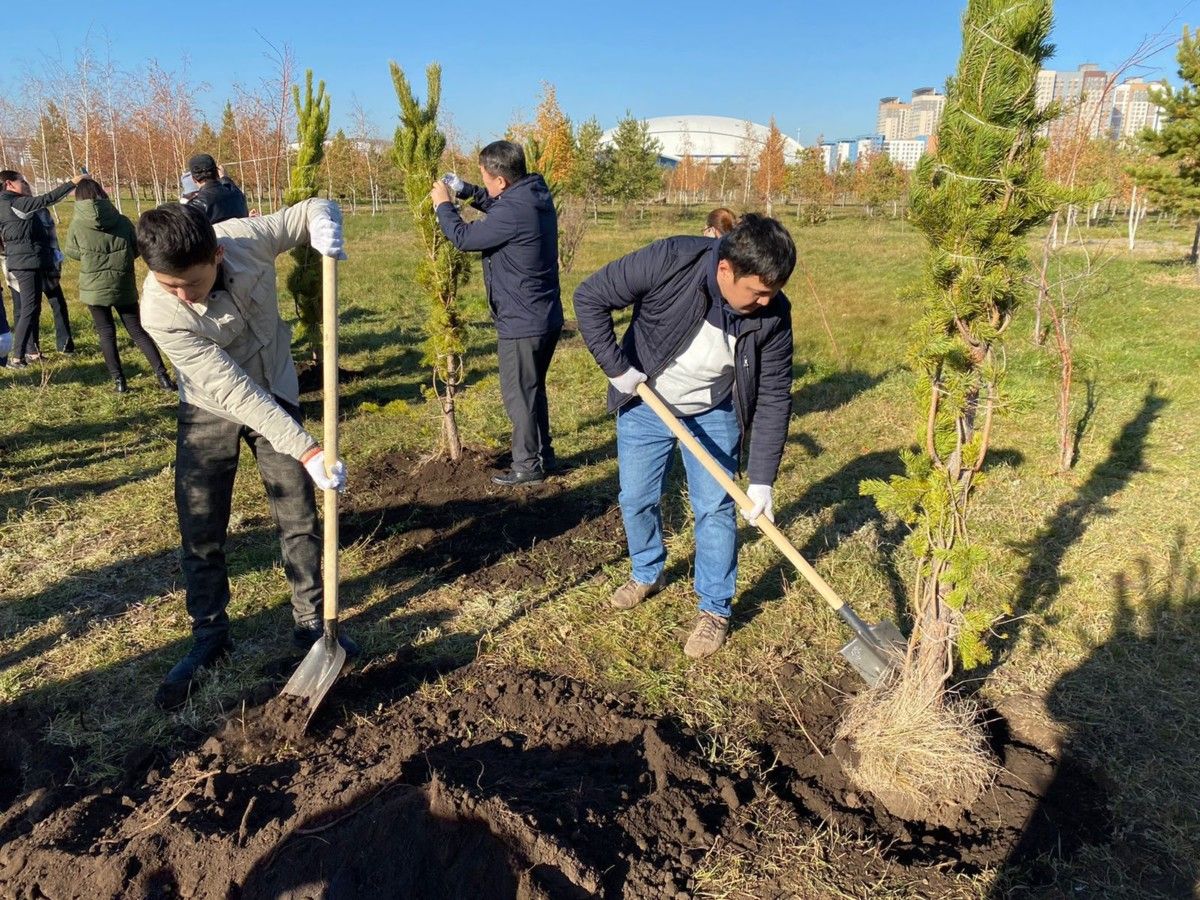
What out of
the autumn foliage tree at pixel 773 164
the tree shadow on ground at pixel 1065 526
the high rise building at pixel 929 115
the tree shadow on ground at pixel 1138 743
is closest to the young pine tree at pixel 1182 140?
the high rise building at pixel 929 115

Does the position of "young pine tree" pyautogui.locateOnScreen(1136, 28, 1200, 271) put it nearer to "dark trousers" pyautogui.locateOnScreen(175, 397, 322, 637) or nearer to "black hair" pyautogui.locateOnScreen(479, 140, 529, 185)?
"black hair" pyautogui.locateOnScreen(479, 140, 529, 185)

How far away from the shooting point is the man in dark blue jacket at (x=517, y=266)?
4.70 m

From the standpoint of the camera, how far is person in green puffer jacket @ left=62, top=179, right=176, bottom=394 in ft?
21.7

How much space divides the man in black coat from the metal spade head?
678 cm

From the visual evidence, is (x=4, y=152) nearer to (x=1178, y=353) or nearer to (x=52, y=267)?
(x=52, y=267)

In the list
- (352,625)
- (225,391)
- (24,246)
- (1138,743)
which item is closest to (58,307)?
(24,246)

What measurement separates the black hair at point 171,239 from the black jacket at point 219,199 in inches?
152

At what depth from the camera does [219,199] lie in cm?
618

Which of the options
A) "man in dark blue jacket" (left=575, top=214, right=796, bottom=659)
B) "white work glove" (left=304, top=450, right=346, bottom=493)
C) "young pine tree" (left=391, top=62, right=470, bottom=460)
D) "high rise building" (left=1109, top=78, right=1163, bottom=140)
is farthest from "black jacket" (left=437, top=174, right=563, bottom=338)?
"high rise building" (left=1109, top=78, right=1163, bottom=140)

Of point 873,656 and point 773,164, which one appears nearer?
point 873,656

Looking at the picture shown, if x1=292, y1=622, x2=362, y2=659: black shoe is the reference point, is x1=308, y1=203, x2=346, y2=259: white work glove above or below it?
above

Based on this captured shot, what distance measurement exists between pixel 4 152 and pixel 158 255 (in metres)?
26.1

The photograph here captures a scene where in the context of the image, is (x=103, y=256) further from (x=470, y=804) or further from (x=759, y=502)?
(x=470, y=804)

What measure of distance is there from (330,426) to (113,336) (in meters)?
5.50
